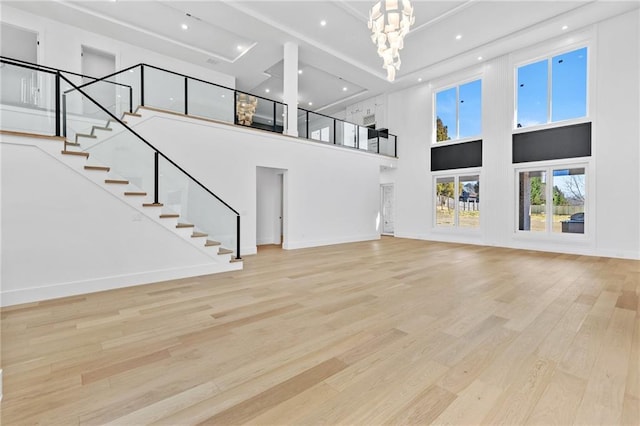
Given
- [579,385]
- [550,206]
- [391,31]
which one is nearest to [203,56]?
[391,31]

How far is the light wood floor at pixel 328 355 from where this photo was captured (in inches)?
64.4

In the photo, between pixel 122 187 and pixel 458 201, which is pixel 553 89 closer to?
pixel 458 201

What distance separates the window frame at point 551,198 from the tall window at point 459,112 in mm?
2075

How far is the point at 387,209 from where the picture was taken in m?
12.5


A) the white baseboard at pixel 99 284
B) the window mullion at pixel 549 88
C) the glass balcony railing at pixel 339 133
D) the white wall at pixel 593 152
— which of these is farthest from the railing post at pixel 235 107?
the window mullion at pixel 549 88

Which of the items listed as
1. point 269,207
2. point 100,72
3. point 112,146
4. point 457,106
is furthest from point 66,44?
point 457,106

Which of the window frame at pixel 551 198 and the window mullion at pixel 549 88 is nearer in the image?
the window frame at pixel 551 198

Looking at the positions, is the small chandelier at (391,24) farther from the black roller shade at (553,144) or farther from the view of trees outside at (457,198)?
the view of trees outside at (457,198)

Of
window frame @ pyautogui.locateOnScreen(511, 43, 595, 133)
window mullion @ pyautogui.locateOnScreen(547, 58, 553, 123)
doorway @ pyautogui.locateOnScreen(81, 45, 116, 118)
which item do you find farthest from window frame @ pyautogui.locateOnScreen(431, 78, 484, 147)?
doorway @ pyautogui.locateOnScreen(81, 45, 116, 118)

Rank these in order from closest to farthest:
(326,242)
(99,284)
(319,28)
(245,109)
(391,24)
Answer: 1. (99,284)
2. (391,24)
3. (319,28)
4. (245,109)
5. (326,242)

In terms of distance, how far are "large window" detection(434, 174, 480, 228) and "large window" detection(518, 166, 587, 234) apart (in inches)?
51.6

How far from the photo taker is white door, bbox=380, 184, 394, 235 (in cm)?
1237

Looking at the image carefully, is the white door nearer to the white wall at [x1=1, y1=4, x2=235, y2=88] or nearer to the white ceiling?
the white ceiling

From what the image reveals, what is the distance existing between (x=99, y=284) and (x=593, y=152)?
11284 mm
